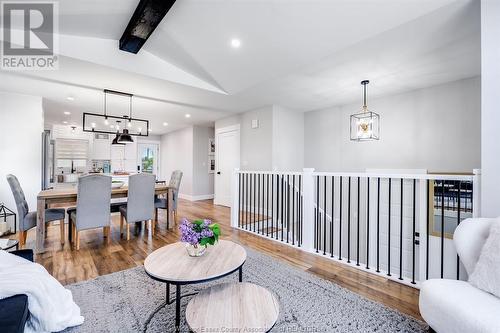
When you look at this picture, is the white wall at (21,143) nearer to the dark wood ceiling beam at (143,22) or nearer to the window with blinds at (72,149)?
the dark wood ceiling beam at (143,22)

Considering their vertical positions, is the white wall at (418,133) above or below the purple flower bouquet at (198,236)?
above

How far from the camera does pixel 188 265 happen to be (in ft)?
5.30

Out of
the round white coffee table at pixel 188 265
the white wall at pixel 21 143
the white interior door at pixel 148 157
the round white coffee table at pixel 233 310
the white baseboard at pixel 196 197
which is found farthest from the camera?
the white interior door at pixel 148 157

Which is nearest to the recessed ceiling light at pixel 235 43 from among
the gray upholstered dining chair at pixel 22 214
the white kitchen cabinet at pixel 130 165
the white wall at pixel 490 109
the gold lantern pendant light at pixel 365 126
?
the gold lantern pendant light at pixel 365 126

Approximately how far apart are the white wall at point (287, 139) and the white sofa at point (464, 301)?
3644 millimetres

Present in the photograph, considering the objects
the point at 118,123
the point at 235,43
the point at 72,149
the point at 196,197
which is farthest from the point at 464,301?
the point at 72,149

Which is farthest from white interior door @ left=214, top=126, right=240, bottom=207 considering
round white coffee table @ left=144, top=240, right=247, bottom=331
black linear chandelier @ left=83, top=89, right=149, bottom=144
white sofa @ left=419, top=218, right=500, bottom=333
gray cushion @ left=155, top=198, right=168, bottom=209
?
white sofa @ left=419, top=218, right=500, bottom=333

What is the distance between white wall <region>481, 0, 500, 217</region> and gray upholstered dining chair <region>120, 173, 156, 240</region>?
387cm

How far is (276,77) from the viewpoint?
3543 mm

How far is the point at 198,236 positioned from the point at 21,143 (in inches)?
182

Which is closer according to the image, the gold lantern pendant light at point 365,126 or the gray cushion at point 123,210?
the gold lantern pendant light at point 365,126

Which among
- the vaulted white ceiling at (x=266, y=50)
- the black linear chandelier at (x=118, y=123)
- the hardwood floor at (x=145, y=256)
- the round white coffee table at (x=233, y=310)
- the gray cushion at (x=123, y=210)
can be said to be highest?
the vaulted white ceiling at (x=266, y=50)

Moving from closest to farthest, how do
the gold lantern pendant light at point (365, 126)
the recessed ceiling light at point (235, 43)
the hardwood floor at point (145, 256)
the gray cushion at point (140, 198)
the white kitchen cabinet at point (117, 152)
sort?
the hardwood floor at point (145, 256)
the recessed ceiling light at point (235, 43)
the gold lantern pendant light at point (365, 126)
the gray cushion at point (140, 198)
the white kitchen cabinet at point (117, 152)

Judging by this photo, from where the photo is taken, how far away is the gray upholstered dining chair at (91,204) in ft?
10.2
